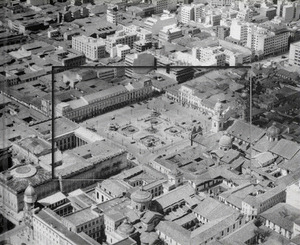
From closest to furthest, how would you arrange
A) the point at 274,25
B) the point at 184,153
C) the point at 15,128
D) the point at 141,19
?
1. the point at 184,153
2. the point at 15,128
3. the point at 274,25
4. the point at 141,19

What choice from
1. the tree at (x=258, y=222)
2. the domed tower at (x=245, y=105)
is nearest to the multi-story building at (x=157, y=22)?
the domed tower at (x=245, y=105)

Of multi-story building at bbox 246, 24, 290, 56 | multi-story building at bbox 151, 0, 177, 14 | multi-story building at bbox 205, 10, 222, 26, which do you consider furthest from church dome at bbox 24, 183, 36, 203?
multi-story building at bbox 151, 0, 177, 14

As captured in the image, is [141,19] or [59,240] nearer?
[59,240]

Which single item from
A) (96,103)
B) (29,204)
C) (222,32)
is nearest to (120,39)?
(222,32)

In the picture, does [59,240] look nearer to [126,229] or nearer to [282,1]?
[126,229]

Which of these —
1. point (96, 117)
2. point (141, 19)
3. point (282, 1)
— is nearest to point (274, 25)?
point (282, 1)

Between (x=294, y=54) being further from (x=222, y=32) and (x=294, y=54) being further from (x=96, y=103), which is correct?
(x=96, y=103)
